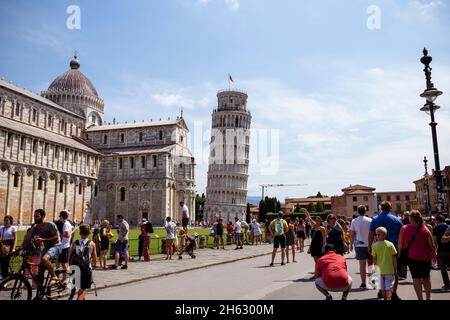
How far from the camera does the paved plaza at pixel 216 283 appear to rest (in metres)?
8.57

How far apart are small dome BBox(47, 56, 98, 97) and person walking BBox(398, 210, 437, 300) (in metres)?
66.3

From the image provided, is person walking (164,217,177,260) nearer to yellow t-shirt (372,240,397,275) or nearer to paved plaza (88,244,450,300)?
paved plaza (88,244,450,300)

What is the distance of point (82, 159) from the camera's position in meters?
55.2

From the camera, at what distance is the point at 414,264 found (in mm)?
7184

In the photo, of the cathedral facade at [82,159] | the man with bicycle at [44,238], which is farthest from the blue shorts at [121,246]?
the cathedral facade at [82,159]

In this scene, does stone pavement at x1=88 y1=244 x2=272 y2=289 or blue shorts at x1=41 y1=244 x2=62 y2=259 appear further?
stone pavement at x1=88 y1=244 x2=272 y2=289

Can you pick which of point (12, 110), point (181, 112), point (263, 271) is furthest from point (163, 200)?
point (263, 271)

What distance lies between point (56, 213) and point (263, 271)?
42994 millimetres

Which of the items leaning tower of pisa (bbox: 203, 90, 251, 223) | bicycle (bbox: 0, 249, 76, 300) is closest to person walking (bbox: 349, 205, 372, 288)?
bicycle (bbox: 0, 249, 76, 300)

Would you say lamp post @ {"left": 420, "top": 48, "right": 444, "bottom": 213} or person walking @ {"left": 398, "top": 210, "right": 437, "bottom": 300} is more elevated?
lamp post @ {"left": 420, "top": 48, "right": 444, "bottom": 213}

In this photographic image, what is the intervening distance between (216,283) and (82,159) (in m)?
49.5

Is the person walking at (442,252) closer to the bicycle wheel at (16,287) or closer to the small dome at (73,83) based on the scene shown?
the bicycle wheel at (16,287)

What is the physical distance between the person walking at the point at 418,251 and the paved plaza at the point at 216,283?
1.18 meters

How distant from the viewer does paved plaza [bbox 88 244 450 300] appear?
8.57 meters
